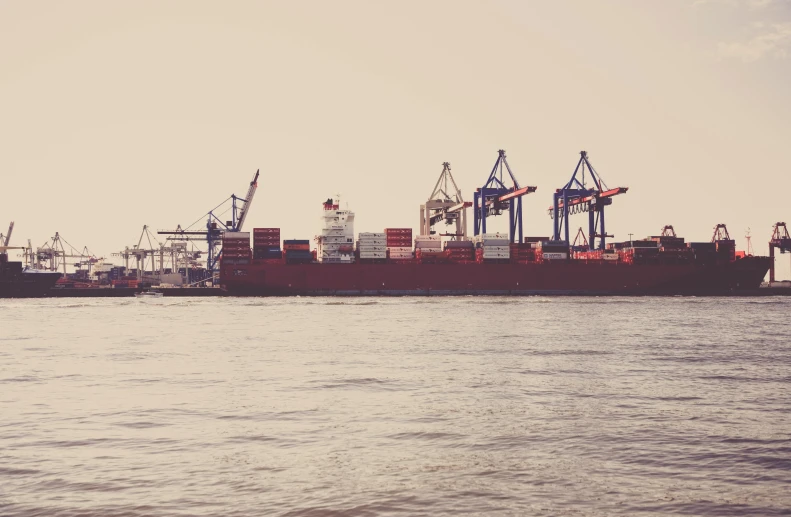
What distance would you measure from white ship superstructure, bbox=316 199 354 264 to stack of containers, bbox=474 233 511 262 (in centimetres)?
1862

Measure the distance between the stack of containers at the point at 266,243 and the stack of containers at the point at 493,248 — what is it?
2857cm

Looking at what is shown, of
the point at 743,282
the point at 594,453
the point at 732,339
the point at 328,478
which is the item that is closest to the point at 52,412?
the point at 328,478

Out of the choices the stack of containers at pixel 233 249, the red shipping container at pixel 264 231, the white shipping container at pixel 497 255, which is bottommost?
the white shipping container at pixel 497 255

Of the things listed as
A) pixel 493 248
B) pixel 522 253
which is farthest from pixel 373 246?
pixel 522 253

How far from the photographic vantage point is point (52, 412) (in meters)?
16.3

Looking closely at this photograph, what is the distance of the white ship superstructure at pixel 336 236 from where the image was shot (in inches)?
4094

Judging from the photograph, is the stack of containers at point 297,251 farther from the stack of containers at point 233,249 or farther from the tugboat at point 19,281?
the tugboat at point 19,281

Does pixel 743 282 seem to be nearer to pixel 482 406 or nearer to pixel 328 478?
pixel 482 406

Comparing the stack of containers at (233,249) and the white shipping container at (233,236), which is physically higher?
the white shipping container at (233,236)

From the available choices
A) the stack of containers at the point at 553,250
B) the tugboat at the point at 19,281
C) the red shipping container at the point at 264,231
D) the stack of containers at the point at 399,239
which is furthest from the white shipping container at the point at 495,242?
the tugboat at the point at 19,281

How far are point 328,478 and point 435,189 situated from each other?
11595 cm

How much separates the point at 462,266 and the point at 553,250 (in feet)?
47.6

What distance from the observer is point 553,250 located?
107 metres

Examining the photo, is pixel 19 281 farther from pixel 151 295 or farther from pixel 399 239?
pixel 399 239
